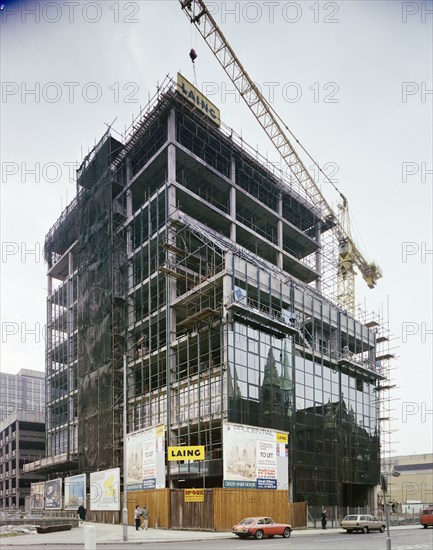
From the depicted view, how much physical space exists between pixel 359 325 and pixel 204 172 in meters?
25.4

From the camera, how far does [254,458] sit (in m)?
45.1

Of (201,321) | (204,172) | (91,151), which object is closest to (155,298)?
(201,321)

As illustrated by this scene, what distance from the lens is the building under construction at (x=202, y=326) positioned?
169ft

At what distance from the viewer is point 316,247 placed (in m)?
86.1

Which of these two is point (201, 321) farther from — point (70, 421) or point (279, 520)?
point (70, 421)

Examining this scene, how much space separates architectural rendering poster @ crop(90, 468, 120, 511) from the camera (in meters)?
49.2

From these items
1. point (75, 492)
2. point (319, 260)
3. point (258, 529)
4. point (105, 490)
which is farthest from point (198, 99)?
point (258, 529)

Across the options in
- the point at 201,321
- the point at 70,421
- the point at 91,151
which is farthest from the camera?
the point at 70,421

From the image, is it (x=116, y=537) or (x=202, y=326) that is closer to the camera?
(x=116, y=537)

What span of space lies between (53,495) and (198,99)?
48.6 meters

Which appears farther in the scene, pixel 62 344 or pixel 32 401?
pixel 32 401

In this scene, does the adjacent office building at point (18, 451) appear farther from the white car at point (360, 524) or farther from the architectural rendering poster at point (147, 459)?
the white car at point (360, 524)

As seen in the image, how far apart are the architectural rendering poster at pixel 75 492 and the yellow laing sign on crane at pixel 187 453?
17242 millimetres

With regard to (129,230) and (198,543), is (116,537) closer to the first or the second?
(198,543)
